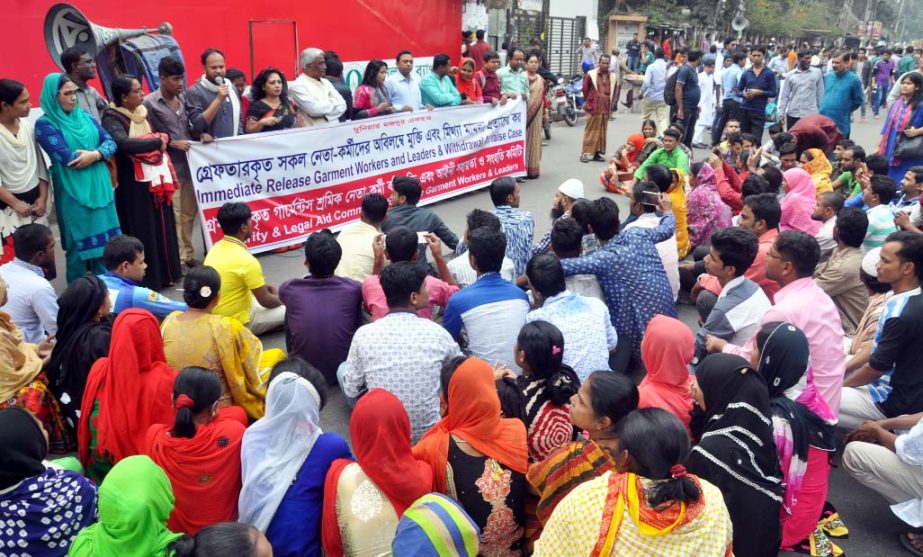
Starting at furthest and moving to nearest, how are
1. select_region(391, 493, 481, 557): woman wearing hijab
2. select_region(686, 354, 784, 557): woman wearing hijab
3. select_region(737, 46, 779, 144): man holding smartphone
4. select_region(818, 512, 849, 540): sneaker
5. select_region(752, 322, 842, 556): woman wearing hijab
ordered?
select_region(737, 46, 779, 144): man holding smartphone
select_region(818, 512, 849, 540): sneaker
select_region(752, 322, 842, 556): woman wearing hijab
select_region(686, 354, 784, 557): woman wearing hijab
select_region(391, 493, 481, 557): woman wearing hijab

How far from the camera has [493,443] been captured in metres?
2.80

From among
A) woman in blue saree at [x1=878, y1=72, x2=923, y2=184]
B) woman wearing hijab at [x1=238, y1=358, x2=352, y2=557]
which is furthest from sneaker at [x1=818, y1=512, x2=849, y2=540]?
woman in blue saree at [x1=878, y1=72, x2=923, y2=184]

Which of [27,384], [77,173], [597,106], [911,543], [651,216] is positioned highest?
[597,106]

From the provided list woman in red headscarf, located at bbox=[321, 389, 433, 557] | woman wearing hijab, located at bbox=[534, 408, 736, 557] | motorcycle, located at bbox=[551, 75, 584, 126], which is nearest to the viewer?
woman wearing hijab, located at bbox=[534, 408, 736, 557]

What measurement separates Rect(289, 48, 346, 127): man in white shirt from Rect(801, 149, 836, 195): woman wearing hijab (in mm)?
4859

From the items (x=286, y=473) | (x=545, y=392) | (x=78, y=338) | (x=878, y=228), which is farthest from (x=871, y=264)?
(x=78, y=338)

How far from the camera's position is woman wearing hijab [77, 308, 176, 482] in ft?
A: 10.4

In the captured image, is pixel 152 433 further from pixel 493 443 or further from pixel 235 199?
pixel 235 199

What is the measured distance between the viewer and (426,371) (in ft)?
11.4

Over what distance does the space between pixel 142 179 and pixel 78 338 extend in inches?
101

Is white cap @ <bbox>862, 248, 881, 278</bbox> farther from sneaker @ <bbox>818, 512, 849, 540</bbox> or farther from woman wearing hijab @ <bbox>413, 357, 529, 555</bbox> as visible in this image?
woman wearing hijab @ <bbox>413, 357, 529, 555</bbox>

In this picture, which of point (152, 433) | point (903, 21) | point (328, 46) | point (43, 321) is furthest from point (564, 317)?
point (903, 21)

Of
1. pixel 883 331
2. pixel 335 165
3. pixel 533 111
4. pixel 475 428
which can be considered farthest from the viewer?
pixel 533 111

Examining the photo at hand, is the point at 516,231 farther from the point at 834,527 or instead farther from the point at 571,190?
the point at 834,527
